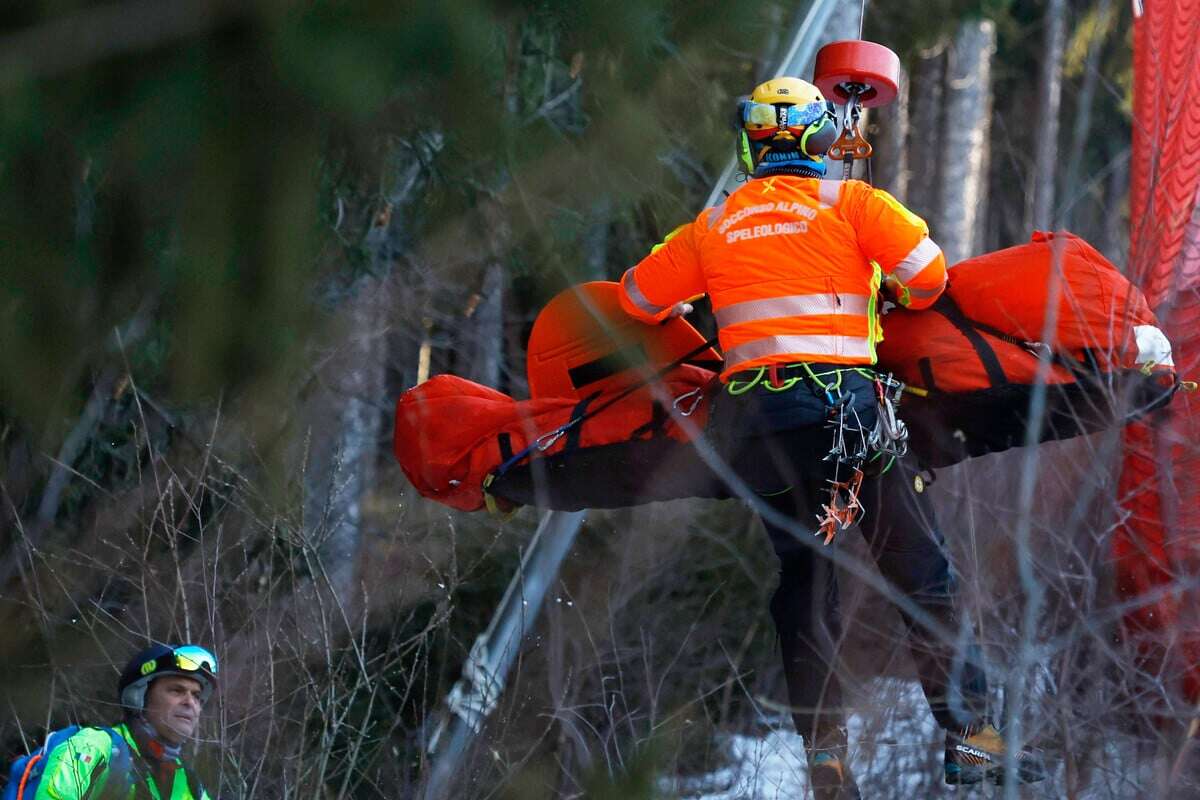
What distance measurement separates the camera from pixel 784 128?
4719mm

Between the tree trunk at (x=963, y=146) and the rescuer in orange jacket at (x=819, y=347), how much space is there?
307 inches

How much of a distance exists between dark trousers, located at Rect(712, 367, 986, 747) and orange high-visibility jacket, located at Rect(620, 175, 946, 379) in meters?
0.11

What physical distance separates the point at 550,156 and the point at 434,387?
1.35 meters

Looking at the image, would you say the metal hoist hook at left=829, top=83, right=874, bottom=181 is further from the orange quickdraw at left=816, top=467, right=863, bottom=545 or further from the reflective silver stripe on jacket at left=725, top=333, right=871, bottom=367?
the orange quickdraw at left=816, top=467, right=863, bottom=545

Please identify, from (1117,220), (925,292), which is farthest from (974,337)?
(1117,220)

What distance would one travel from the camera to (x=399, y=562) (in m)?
6.98

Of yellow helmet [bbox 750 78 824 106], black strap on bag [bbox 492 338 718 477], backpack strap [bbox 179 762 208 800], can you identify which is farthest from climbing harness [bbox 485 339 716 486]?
backpack strap [bbox 179 762 208 800]

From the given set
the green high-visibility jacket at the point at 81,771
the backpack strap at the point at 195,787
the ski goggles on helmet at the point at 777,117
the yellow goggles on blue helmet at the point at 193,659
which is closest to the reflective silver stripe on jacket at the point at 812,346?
the ski goggles on helmet at the point at 777,117

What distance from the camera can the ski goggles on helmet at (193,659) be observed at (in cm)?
462

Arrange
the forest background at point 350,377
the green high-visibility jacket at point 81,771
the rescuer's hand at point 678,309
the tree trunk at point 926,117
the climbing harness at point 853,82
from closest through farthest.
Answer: the forest background at point 350,377 → the green high-visibility jacket at point 81,771 → the climbing harness at point 853,82 → the rescuer's hand at point 678,309 → the tree trunk at point 926,117

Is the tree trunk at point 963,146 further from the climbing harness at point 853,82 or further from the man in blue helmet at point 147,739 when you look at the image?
the man in blue helmet at point 147,739

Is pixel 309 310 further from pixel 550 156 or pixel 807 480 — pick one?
pixel 807 480

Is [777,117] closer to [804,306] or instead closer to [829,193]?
[829,193]

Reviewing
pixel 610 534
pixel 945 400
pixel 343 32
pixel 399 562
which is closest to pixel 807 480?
pixel 945 400
